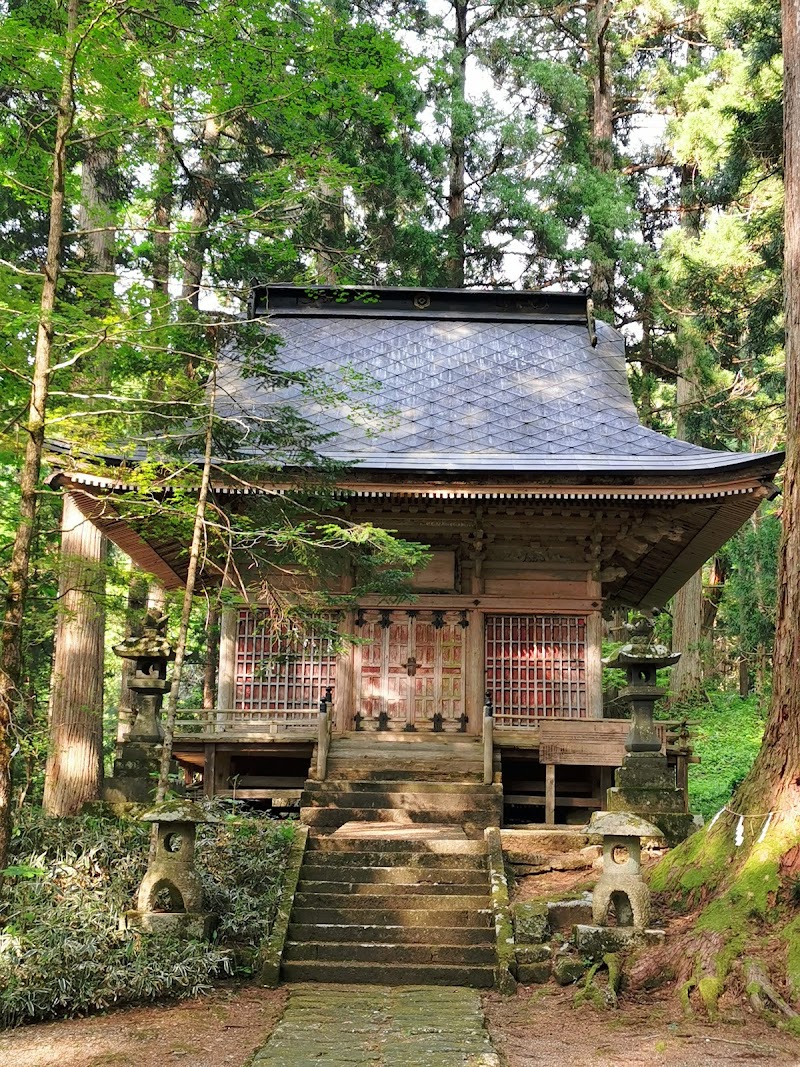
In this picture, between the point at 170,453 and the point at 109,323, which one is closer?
the point at 109,323

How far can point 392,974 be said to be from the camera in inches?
315

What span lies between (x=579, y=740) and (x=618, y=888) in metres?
3.90

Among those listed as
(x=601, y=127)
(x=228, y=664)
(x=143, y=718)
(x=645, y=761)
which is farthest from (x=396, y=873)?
(x=601, y=127)

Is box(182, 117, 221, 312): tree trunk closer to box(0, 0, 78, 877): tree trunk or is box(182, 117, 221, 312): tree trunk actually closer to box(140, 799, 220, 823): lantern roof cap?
box(0, 0, 78, 877): tree trunk

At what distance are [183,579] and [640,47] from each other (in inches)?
849

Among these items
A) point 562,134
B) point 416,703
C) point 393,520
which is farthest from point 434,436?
point 562,134

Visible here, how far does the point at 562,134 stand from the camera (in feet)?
84.4

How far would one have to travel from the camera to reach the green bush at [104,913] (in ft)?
22.6

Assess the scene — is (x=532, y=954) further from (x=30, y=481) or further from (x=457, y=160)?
(x=457, y=160)

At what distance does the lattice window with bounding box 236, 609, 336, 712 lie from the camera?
44.9 feet

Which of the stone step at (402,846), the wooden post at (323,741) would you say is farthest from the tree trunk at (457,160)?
the stone step at (402,846)

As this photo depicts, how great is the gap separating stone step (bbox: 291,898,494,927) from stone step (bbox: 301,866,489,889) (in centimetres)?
44

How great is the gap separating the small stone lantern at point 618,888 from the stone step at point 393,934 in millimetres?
990

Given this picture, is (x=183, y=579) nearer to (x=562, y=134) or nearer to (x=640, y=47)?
(x=562, y=134)
